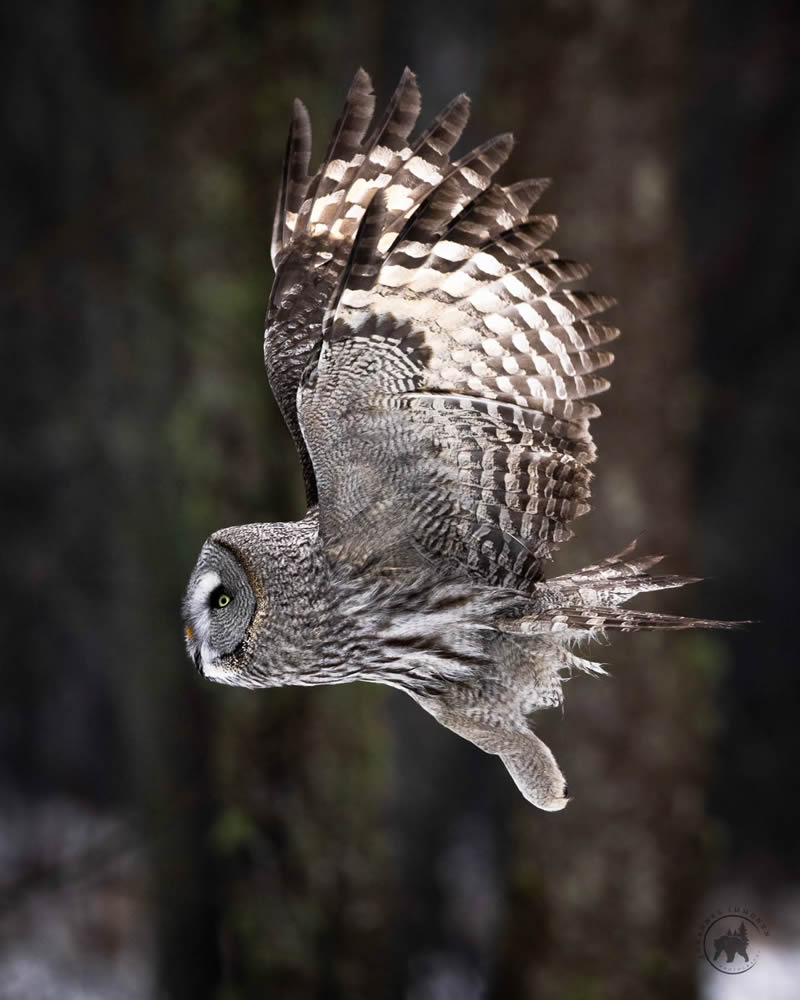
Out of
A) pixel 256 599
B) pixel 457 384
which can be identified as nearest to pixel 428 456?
pixel 457 384

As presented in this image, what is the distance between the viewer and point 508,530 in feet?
8.45

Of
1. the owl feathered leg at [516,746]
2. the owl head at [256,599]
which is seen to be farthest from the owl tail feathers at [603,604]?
the owl head at [256,599]

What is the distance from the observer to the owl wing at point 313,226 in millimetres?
2611

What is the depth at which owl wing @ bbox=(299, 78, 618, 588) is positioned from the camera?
229 cm

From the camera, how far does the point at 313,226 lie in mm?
2766

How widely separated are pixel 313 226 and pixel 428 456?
65 cm

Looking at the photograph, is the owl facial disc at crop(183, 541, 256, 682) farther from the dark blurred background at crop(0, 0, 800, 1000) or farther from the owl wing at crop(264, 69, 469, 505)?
the dark blurred background at crop(0, 0, 800, 1000)

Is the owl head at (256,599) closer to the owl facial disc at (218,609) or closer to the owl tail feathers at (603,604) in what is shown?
the owl facial disc at (218,609)

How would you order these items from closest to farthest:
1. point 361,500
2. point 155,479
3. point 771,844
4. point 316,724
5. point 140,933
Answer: point 361,500 → point 316,724 → point 155,479 → point 140,933 → point 771,844

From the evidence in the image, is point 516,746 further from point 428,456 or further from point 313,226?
point 313,226

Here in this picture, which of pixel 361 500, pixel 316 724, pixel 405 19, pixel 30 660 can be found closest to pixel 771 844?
pixel 316 724

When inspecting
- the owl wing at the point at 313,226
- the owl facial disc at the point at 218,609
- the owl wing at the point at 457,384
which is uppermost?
the owl wing at the point at 313,226

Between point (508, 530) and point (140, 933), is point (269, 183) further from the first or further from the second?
point (140, 933)

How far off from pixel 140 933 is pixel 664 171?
222 inches
